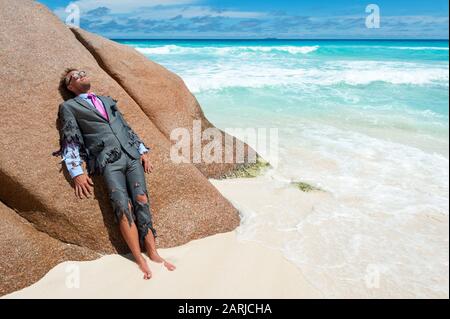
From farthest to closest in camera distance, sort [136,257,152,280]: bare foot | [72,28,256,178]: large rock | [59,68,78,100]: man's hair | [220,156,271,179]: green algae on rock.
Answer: [220,156,271,179]: green algae on rock < [72,28,256,178]: large rock < [59,68,78,100]: man's hair < [136,257,152,280]: bare foot

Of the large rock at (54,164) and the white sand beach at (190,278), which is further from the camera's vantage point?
the large rock at (54,164)

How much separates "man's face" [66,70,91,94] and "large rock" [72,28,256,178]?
1424 millimetres

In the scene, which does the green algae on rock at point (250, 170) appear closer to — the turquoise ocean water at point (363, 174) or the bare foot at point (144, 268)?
the turquoise ocean water at point (363, 174)

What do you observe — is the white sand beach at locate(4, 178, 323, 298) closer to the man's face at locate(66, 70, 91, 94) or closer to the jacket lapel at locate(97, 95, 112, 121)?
the jacket lapel at locate(97, 95, 112, 121)

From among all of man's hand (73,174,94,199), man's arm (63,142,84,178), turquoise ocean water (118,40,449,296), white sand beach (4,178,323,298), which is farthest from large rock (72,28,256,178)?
white sand beach (4,178,323,298)

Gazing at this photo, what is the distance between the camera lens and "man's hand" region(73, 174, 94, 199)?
3.89 metres

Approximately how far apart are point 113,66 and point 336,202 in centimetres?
352

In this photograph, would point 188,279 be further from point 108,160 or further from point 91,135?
point 91,135

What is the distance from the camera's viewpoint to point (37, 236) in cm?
378

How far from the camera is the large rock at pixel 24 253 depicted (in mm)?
3517

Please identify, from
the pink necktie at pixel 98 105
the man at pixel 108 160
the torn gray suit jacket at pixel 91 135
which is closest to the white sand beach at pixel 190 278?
the man at pixel 108 160
